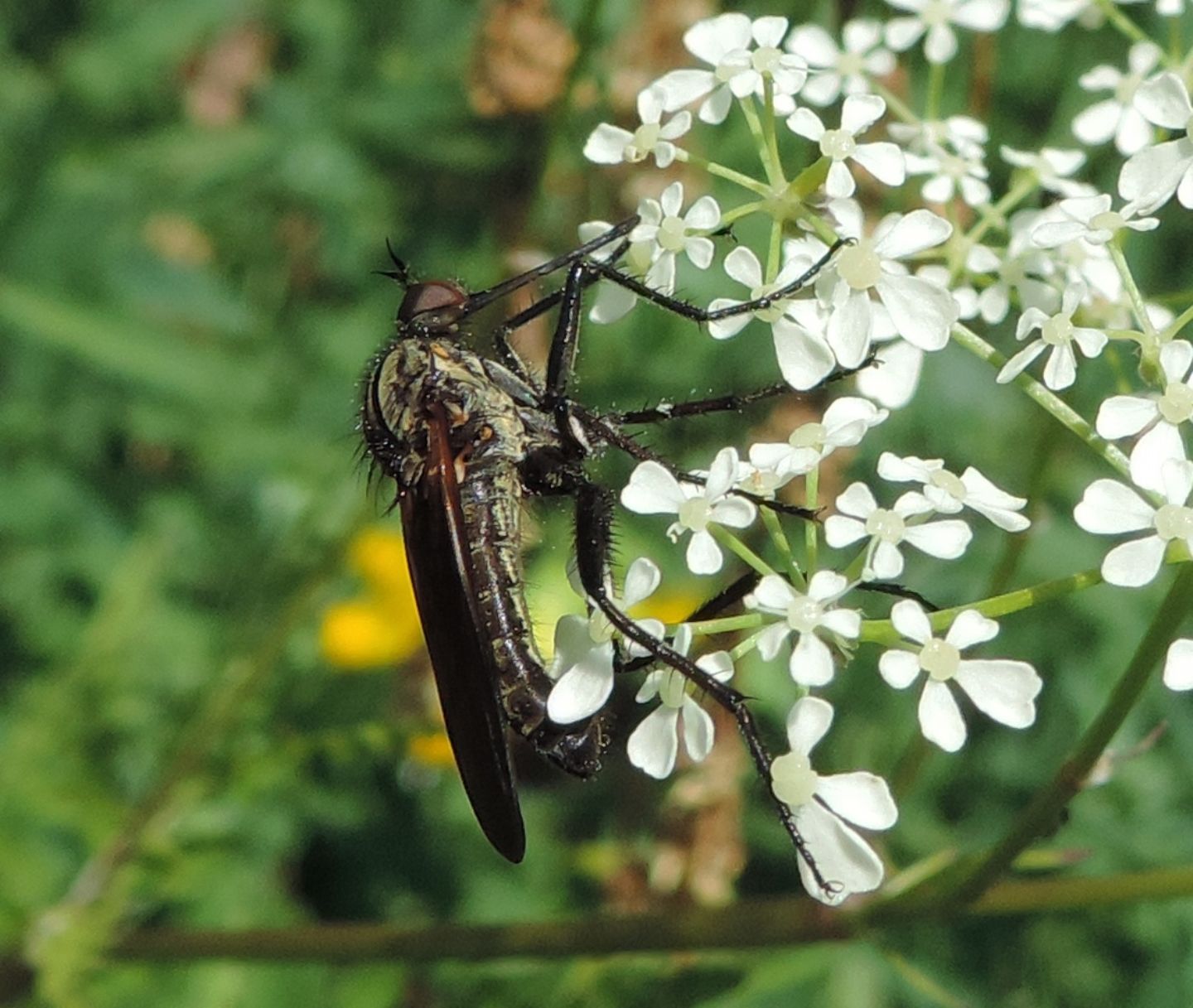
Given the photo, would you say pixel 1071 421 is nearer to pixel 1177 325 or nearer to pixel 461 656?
pixel 1177 325

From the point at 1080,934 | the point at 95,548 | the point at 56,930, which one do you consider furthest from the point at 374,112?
the point at 1080,934

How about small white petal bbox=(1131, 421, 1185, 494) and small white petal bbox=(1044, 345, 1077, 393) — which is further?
small white petal bbox=(1044, 345, 1077, 393)

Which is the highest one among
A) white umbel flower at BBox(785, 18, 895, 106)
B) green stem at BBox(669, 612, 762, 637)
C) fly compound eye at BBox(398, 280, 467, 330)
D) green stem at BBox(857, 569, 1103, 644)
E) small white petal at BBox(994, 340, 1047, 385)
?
white umbel flower at BBox(785, 18, 895, 106)

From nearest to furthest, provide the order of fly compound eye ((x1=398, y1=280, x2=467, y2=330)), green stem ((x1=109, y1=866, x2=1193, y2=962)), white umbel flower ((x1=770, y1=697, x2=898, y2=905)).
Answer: white umbel flower ((x1=770, y1=697, x2=898, y2=905)), green stem ((x1=109, y1=866, x2=1193, y2=962)), fly compound eye ((x1=398, y1=280, x2=467, y2=330))

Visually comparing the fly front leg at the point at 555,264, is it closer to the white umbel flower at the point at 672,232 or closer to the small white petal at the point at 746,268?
the white umbel flower at the point at 672,232

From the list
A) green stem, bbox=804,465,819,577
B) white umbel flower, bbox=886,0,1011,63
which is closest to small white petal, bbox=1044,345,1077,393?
green stem, bbox=804,465,819,577

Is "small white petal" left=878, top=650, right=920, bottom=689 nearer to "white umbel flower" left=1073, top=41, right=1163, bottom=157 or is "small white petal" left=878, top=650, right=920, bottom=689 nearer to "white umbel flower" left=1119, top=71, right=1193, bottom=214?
"white umbel flower" left=1119, top=71, right=1193, bottom=214

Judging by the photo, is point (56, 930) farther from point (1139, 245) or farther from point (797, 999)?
point (1139, 245)

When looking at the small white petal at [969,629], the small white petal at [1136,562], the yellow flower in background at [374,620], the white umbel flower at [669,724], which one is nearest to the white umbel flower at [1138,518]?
the small white petal at [1136,562]
